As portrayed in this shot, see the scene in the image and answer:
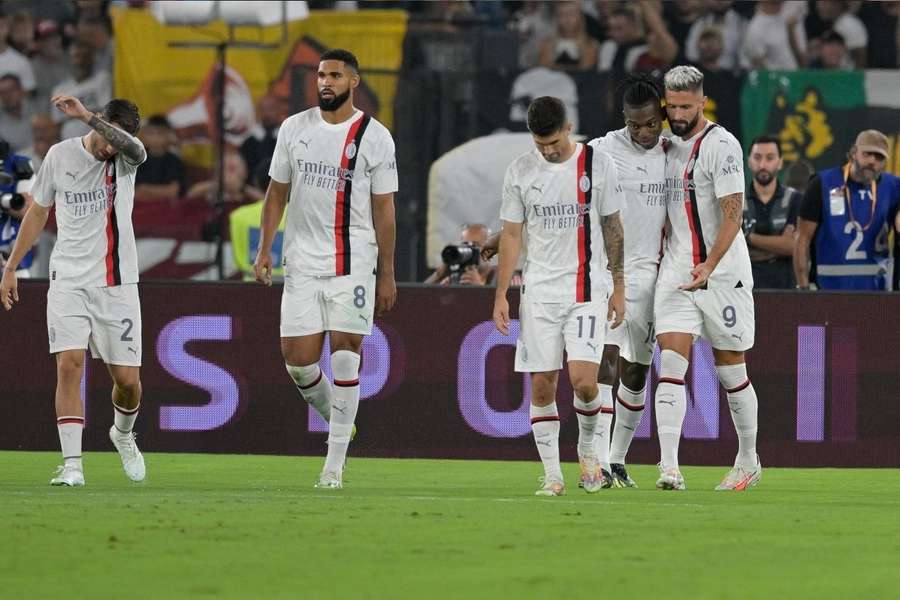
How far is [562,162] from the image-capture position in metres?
9.20

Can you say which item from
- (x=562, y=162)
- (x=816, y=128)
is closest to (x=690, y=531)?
(x=562, y=162)

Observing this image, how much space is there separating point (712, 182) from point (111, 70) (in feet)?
30.7

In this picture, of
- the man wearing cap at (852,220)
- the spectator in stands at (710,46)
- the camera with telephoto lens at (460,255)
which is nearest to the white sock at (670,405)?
the camera with telephoto lens at (460,255)

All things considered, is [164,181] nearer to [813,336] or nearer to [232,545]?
[813,336]


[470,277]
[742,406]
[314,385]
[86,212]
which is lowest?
[742,406]

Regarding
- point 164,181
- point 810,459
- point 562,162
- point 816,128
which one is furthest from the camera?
point 164,181

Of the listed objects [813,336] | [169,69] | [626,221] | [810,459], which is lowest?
[810,459]

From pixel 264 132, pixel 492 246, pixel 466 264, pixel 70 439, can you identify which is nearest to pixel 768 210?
pixel 466 264

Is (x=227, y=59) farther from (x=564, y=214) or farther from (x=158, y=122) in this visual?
(x=564, y=214)

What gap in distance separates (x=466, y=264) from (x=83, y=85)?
6.31 meters

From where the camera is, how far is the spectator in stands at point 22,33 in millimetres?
18109

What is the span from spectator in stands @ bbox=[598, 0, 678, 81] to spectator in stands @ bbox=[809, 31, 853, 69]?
137 centimetres

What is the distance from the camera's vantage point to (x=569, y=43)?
683 inches

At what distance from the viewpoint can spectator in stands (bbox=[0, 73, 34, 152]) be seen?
17.8m
